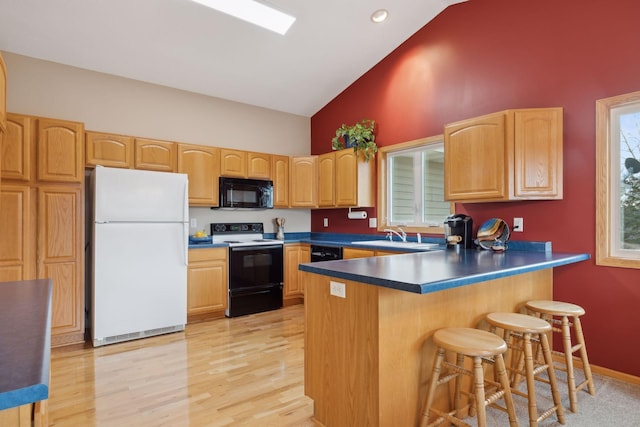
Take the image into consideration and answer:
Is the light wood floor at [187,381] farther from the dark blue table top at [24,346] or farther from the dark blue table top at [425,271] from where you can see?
the dark blue table top at [24,346]

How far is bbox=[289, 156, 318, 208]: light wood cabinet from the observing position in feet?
16.2

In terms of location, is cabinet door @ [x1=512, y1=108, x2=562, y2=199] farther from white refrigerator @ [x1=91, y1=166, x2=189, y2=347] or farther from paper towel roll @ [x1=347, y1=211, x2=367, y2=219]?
white refrigerator @ [x1=91, y1=166, x2=189, y2=347]

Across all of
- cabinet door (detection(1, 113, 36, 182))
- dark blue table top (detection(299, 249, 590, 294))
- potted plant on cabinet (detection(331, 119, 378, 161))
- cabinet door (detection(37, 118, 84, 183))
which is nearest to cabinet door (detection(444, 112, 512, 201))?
dark blue table top (detection(299, 249, 590, 294))

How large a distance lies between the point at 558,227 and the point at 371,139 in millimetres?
2260

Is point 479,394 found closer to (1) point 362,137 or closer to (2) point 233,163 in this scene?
(1) point 362,137

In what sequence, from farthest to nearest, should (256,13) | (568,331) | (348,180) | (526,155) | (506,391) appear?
(348,180) → (256,13) → (526,155) → (568,331) → (506,391)

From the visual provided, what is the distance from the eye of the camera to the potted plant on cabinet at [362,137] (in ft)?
14.4

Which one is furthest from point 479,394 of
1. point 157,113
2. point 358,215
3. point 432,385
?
point 157,113

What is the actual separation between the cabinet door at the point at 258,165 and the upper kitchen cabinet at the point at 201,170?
0.42 m

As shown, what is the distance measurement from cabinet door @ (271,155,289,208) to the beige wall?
0.34 m

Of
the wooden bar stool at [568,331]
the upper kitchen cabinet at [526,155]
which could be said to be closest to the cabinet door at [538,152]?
the upper kitchen cabinet at [526,155]

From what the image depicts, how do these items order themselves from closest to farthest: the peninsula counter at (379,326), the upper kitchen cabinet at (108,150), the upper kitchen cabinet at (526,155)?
the peninsula counter at (379,326) → the upper kitchen cabinet at (526,155) → the upper kitchen cabinet at (108,150)

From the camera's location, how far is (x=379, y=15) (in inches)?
145

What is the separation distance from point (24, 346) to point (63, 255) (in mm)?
2907
